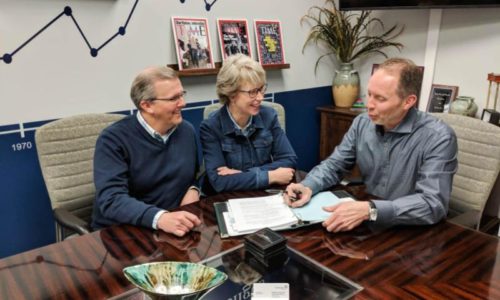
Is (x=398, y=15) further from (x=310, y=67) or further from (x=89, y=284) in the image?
(x=89, y=284)

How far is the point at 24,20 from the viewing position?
73.8 inches

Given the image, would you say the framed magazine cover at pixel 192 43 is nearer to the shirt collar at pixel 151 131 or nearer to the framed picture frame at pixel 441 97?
the shirt collar at pixel 151 131

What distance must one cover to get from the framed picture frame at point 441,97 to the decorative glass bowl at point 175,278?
256cm

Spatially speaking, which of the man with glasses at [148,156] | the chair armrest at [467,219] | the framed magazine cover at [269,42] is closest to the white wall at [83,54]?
the framed magazine cover at [269,42]

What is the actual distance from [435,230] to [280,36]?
2.17m

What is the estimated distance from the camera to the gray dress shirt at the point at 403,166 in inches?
48.1

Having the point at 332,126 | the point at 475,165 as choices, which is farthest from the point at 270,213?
the point at 332,126

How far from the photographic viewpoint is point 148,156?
152 cm

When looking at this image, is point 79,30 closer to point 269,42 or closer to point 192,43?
point 192,43

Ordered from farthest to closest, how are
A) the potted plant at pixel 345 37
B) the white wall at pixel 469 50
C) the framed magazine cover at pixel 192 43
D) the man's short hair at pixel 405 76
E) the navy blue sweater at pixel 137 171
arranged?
the potted plant at pixel 345 37 < the white wall at pixel 469 50 < the framed magazine cover at pixel 192 43 < the man's short hair at pixel 405 76 < the navy blue sweater at pixel 137 171

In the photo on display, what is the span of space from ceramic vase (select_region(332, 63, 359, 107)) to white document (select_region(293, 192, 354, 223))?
198 centimetres

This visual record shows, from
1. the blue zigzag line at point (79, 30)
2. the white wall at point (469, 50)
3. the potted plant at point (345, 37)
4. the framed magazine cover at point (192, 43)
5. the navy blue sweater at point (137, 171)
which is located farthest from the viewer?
the potted plant at point (345, 37)

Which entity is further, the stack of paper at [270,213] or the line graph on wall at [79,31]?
the line graph on wall at [79,31]

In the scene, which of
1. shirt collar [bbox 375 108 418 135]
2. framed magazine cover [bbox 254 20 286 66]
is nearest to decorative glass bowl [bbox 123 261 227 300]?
shirt collar [bbox 375 108 418 135]
